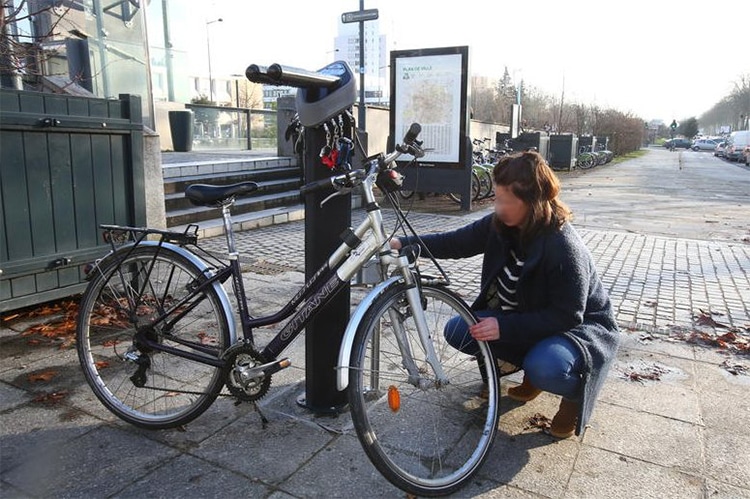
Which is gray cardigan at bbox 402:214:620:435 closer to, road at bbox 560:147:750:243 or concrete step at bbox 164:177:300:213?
concrete step at bbox 164:177:300:213

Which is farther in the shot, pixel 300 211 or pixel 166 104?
pixel 166 104

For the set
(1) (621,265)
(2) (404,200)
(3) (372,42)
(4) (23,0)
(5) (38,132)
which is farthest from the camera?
(3) (372,42)

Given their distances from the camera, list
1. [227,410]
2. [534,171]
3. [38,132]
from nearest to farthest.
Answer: [534,171]
[227,410]
[38,132]

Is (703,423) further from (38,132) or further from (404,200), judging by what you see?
(404,200)

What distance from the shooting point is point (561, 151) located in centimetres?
2417

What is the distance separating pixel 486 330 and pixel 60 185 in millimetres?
3205

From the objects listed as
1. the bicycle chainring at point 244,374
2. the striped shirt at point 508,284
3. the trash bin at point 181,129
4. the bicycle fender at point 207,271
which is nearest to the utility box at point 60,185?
the bicycle fender at point 207,271

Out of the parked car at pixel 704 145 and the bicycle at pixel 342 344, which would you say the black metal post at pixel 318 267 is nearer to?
the bicycle at pixel 342 344

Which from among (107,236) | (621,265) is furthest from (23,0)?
(621,265)

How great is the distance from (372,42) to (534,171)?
26.2 metres

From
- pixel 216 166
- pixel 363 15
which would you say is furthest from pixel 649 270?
pixel 363 15

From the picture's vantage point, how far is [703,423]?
9.66ft

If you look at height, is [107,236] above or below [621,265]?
above

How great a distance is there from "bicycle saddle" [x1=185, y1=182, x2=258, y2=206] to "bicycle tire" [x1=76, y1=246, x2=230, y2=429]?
304 mm
